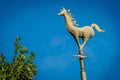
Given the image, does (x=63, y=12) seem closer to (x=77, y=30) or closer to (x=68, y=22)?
(x=68, y=22)

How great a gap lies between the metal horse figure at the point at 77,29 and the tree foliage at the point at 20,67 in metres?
2.12

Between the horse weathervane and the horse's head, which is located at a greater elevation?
the horse's head

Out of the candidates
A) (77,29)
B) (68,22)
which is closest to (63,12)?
(68,22)

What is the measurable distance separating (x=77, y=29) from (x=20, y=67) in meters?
3.02

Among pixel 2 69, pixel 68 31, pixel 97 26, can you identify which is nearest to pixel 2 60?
pixel 2 69

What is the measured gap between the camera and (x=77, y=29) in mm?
14250

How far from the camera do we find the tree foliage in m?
14.0

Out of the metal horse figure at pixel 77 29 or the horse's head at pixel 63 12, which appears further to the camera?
the horse's head at pixel 63 12

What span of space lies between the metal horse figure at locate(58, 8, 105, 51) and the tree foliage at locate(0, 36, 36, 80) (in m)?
2.12

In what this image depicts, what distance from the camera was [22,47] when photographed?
14.4 meters

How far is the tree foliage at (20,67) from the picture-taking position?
14.0 metres

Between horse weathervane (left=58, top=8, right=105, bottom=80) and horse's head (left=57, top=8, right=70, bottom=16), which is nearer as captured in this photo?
horse weathervane (left=58, top=8, right=105, bottom=80)

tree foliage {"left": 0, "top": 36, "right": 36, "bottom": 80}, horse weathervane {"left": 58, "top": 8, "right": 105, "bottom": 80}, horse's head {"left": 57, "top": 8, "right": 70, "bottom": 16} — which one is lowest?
tree foliage {"left": 0, "top": 36, "right": 36, "bottom": 80}

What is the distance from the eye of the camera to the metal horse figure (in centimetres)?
1420
